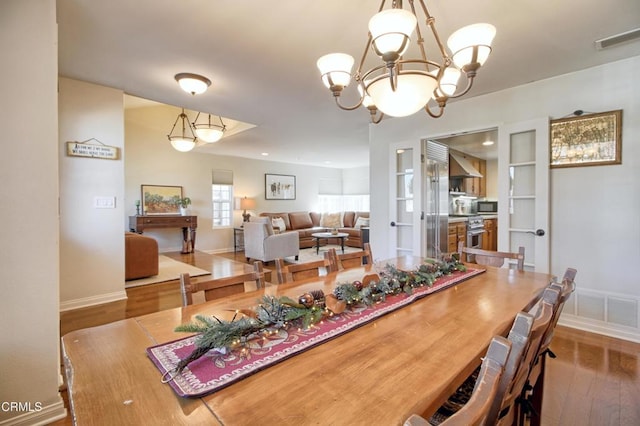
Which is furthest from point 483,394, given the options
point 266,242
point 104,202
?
point 266,242

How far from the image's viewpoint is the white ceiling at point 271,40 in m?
1.89

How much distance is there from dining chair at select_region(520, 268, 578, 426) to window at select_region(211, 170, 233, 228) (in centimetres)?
700

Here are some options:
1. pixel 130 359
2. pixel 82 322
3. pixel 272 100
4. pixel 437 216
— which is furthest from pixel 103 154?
pixel 437 216

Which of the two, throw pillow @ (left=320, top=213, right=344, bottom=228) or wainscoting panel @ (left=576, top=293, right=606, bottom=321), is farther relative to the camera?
throw pillow @ (left=320, top=213, right=344, bottom=228)

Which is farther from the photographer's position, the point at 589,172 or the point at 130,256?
the point at 130,256

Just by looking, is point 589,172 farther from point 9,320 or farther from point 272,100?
point 9,320

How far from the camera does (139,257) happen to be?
167 inches

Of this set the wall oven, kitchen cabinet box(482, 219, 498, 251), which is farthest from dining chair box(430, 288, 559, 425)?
kitchen cabinet box(482, 219, 498, 251)

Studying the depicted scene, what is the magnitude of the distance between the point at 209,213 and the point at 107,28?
17.6ft

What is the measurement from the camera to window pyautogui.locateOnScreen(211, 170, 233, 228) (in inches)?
288

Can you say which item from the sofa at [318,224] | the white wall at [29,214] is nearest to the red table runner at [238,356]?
the white wall at [29,214]

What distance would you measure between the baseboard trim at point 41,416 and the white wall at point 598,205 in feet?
13.2

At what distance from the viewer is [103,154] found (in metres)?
3.20

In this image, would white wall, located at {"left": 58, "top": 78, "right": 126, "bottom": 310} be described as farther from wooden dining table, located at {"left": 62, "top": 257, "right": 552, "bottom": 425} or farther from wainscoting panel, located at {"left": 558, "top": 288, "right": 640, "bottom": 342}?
wainscoting panel, located at {"left": 558, "top": 288, "right": 640, "bottom": 342}
